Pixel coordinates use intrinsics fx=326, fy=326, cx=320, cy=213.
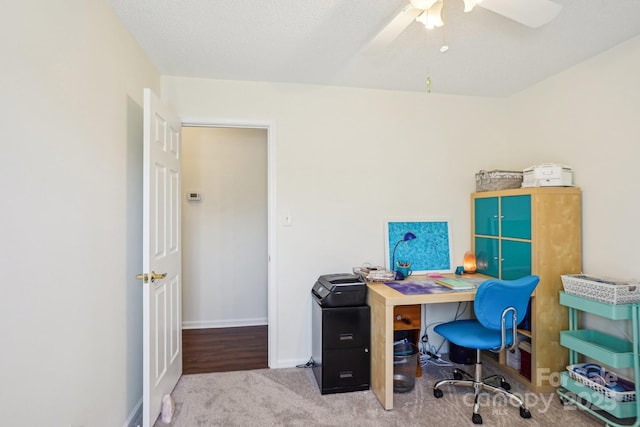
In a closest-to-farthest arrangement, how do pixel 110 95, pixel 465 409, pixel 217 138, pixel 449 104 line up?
pixel 110 95
pixel 465 409
pixel 449 104
pixel 217 138

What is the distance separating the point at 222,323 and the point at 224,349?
68 cm

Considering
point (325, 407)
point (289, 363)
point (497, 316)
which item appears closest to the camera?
point (497, 316)

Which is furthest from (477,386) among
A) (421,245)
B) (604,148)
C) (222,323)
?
(222,323)

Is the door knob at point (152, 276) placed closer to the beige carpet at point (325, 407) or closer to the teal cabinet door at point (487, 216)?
the beige carpet at point (325, 407)

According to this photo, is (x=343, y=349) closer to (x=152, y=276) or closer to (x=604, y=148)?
(x=152, y=276)

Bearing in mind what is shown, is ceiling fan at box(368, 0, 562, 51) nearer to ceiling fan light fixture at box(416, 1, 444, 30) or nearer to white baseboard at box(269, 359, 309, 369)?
ceiling fan light fixture at box(416, 1, 444, 30)

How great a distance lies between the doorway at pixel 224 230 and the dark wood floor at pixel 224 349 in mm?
82

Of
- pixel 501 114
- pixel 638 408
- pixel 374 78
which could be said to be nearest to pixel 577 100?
pixel 501 114

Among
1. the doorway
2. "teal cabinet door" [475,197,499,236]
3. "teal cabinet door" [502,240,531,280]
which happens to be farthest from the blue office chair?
the doorway

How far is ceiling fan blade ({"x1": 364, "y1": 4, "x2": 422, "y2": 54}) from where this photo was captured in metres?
1.46

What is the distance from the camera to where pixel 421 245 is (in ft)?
9.73

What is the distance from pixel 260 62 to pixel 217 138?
1.60 metres

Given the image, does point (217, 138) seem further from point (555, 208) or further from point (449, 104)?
point (555, 208)

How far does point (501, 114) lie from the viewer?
3.14 metres
